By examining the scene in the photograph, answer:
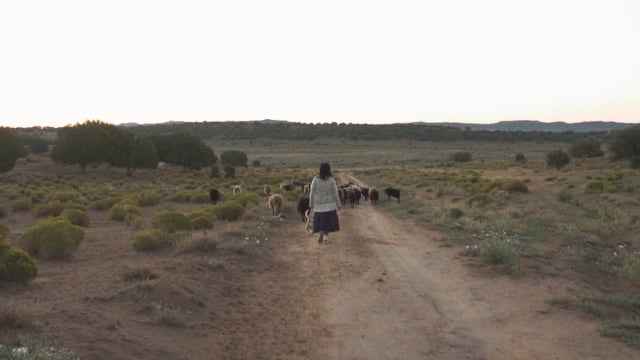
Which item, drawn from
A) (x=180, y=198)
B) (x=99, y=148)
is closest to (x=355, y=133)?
(x=99, y=148)

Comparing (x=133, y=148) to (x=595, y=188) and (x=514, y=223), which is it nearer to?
(x=595, y=188)

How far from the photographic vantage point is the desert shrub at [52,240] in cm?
1247

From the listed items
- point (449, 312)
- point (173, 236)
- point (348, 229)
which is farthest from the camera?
point (348, 229)

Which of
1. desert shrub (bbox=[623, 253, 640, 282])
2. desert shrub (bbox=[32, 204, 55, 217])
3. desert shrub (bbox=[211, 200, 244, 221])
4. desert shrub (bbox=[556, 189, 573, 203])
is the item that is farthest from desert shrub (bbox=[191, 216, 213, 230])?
desert shrub (bbox=[556, 189, 573, 203])

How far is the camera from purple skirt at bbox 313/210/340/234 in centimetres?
1416

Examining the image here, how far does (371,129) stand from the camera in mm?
159125

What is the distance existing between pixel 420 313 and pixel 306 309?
1787 millimetres

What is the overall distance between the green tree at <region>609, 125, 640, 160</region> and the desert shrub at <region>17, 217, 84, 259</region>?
5549cm

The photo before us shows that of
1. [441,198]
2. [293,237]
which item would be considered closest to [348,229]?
[293,237]

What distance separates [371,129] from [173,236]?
483ft

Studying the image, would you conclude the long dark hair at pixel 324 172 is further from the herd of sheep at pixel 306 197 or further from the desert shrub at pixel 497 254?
the herd of sheep at pixel 306 197

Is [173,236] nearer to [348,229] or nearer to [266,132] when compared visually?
[348,229]

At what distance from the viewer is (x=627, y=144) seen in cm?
5575

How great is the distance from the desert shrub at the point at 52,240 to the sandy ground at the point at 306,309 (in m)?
0.49
